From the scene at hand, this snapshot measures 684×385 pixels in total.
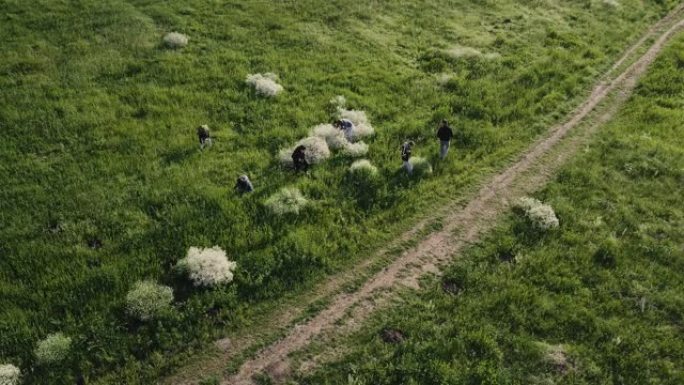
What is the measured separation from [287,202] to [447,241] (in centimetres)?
629

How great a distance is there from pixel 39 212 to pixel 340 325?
12176 millimetres

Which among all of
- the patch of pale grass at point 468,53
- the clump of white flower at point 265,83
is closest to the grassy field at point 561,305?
the patch of pale grass at point 468,53

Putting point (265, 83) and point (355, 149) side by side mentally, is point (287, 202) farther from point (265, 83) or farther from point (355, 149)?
point (265, 83)

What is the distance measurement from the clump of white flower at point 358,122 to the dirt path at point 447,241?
6165mm

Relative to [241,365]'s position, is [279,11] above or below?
above

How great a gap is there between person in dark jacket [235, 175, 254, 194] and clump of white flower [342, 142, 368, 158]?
501cm

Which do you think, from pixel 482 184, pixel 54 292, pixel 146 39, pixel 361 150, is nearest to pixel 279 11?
pixel 146 39

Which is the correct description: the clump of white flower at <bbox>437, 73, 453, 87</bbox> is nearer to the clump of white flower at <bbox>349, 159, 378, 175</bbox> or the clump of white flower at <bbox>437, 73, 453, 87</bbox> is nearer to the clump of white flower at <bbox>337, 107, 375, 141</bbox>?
the clump of white flower at <bbox>337, 107, 375, 141</bbox>

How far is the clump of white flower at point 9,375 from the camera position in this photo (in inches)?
582

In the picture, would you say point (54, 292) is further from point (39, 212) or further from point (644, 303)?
point (644, 303)

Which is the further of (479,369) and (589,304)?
(589,304)

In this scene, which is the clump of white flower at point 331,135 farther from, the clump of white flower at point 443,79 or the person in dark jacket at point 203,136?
the clump of white flower at point 443,79

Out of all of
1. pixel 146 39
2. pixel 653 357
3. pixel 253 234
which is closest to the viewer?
pixel 653 357

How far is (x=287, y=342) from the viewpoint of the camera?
16.4 metres
